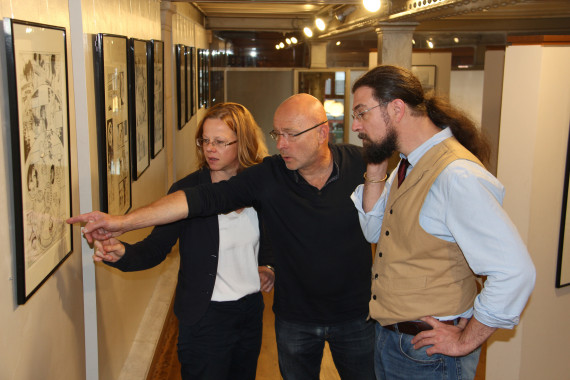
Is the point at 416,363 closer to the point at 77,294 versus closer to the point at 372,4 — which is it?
the point at 77,294

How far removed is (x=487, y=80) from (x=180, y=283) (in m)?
3.52

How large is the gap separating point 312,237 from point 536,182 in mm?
1411

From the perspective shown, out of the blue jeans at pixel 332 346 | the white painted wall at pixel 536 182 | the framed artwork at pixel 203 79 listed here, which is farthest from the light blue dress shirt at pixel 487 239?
the framed artwork at pixel 203 79

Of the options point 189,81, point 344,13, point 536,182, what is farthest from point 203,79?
point 536,182

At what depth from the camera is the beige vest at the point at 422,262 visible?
1.94m

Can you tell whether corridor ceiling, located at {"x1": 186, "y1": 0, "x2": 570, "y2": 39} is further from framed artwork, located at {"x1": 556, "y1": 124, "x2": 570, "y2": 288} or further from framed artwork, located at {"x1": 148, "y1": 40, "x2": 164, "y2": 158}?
framed artwork, located at {"x1": 556, "y1": 124, "x2": 570, "y2": 288}

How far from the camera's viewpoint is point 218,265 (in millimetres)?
2596

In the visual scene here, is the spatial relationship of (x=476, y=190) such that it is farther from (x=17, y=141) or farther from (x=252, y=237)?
(x=17, y=141)

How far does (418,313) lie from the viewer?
1995 mm

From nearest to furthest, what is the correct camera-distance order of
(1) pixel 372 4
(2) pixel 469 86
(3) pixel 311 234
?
(3) pixel 311 234, (1) pixel 372 4, (2) pixel 469 86

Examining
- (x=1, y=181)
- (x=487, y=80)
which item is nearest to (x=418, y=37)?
(x=487, y=80)

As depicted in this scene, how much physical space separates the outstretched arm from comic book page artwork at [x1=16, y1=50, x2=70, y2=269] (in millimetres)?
104

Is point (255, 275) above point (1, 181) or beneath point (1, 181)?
beneath

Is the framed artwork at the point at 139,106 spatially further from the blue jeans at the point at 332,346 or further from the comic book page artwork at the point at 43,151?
the blue jeans at the point at 332,346
